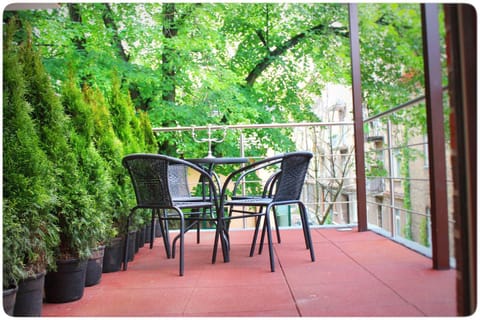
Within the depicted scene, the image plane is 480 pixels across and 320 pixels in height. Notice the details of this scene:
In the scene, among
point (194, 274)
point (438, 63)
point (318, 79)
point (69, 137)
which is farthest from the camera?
point (318, 79)

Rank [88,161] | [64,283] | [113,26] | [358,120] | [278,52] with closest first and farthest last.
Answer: [64,283] < [88,161] < [358,120] < [113,26] < [278,52]

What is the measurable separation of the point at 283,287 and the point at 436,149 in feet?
3.36

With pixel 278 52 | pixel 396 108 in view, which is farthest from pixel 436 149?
pixel 278 52

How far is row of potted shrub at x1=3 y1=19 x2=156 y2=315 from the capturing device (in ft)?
5.89

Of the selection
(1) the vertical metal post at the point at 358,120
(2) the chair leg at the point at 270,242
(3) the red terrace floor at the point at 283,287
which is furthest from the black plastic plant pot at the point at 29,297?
(1) the vertical metal post at the point at 358,120

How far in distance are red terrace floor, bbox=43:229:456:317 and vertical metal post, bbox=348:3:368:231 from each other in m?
0.84

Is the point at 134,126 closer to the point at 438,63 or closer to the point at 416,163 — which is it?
the point at 416,163

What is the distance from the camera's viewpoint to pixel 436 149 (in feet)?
7.71

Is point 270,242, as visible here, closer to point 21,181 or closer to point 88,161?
point 88,161

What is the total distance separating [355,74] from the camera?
4129 millimetres

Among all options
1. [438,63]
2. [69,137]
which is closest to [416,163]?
[438,63]

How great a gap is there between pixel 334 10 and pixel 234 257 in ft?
27.4

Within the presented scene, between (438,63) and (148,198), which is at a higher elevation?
(438,63)

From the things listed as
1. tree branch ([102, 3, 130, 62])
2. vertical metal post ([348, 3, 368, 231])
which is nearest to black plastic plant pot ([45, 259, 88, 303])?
vertical metal post ([348, 3, 368, 231])
